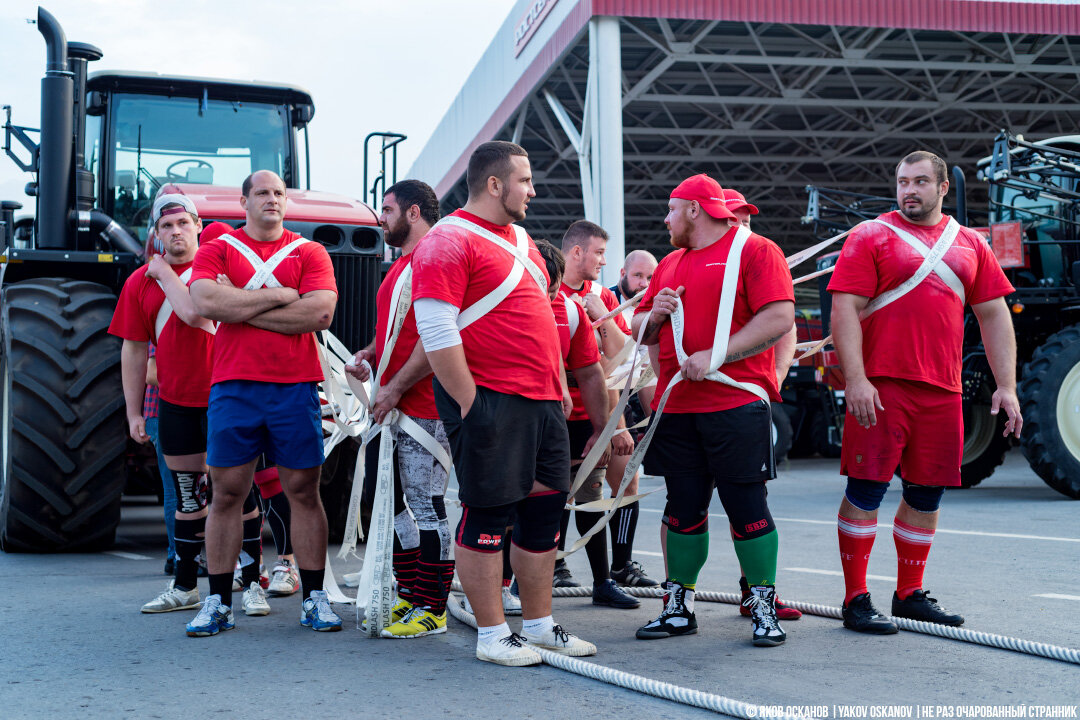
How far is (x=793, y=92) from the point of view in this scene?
71.4ft

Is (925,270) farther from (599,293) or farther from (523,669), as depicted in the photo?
(523,669)

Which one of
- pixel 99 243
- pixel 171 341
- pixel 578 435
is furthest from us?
pixel 99 243

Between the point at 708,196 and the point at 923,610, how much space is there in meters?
2.01

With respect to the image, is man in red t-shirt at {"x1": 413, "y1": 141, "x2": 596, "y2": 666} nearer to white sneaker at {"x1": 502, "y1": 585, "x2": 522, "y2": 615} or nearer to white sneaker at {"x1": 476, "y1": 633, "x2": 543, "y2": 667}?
white sneaker at {"x1": 476, "y1": 633, "x2": 543, "y2": 667}

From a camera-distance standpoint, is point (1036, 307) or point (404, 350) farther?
point (1036, 307)

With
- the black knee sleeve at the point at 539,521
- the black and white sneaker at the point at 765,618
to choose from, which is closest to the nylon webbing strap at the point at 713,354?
the black knee sleeve at the point at 539,521

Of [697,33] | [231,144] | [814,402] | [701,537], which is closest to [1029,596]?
[701,537]

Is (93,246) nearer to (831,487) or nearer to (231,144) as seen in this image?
(231,144)

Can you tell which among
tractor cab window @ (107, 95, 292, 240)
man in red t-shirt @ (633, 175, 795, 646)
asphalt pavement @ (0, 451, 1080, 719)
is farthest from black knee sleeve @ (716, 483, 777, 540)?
tractor cab window @ (107, 95, 292, 240)

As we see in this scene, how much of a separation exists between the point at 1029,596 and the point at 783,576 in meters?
1.34

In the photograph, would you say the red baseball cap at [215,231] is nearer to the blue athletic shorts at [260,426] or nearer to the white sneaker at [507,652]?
the blue athletic shorts at [260,426]

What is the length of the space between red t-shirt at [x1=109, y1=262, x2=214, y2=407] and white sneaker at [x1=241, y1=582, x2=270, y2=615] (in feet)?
3.02

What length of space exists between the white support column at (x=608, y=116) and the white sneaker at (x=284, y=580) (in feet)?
35.0

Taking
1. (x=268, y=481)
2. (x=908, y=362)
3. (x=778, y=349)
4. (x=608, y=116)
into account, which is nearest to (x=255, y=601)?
(x=268, y=481)
